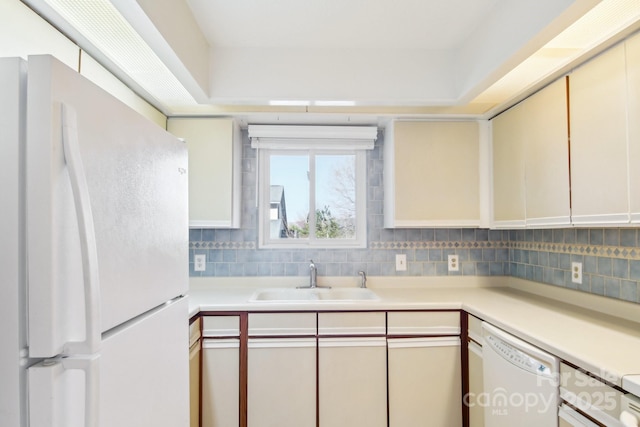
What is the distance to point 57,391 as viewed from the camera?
60 centimetres

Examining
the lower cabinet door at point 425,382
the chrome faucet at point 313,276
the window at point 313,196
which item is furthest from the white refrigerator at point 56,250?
the window at point 313,196

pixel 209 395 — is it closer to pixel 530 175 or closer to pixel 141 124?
pixel 141 124

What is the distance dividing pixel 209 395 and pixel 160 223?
4.11 ft

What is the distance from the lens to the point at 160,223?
100cm

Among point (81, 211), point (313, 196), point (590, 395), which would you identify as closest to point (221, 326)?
point (313, 196)

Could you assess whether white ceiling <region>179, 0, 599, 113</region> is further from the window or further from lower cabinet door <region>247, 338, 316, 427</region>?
lower cabinet door <region>247, 338, 316, 427</region>

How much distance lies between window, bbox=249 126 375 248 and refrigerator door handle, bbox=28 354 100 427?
5.94 ft

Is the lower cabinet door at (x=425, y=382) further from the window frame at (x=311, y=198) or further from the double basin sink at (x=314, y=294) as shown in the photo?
the window frame at (x=311, y=198)

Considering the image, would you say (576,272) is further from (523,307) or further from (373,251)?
(373,251)

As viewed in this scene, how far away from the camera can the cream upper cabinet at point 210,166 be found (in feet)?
6.99

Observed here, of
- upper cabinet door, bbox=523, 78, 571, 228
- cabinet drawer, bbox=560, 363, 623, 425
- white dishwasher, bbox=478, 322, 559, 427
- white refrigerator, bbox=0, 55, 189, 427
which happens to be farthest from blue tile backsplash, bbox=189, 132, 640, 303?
white refrigerator, bbox=0, 55, 189, 427

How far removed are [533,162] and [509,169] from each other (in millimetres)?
224

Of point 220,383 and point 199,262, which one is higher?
point 199,262

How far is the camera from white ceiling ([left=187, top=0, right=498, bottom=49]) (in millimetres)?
1519
